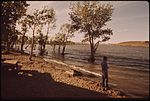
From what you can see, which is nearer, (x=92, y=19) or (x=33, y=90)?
(x=33, y=90)

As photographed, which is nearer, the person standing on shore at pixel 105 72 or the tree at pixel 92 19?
the person standing on shore at pixel 105 72

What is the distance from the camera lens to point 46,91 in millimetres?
14836

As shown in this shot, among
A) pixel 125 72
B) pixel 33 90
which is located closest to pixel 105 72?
pixel 33 90

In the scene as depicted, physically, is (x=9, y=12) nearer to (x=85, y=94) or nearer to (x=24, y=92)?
(x=24, y=92)

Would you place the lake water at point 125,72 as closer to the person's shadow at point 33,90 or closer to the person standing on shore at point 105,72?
the person standing on shore at point 105,72

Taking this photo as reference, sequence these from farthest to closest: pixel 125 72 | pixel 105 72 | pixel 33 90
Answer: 1. pixel 125 72
2. pixel 105 72
3. pixel 33 90

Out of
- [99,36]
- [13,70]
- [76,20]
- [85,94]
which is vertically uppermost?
[76,20]

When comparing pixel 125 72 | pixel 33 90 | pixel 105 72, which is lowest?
pixel 125 72

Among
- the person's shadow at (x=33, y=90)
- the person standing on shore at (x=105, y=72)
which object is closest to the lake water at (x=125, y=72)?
the person standing on shore at (x=105, y=72)

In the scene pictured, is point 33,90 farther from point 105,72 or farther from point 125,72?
point 125,72

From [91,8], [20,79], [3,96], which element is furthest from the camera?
[91,8]

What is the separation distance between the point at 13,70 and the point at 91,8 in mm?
33576

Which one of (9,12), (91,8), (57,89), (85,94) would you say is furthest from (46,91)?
(91,8)

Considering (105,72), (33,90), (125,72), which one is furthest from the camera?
(125,72)
